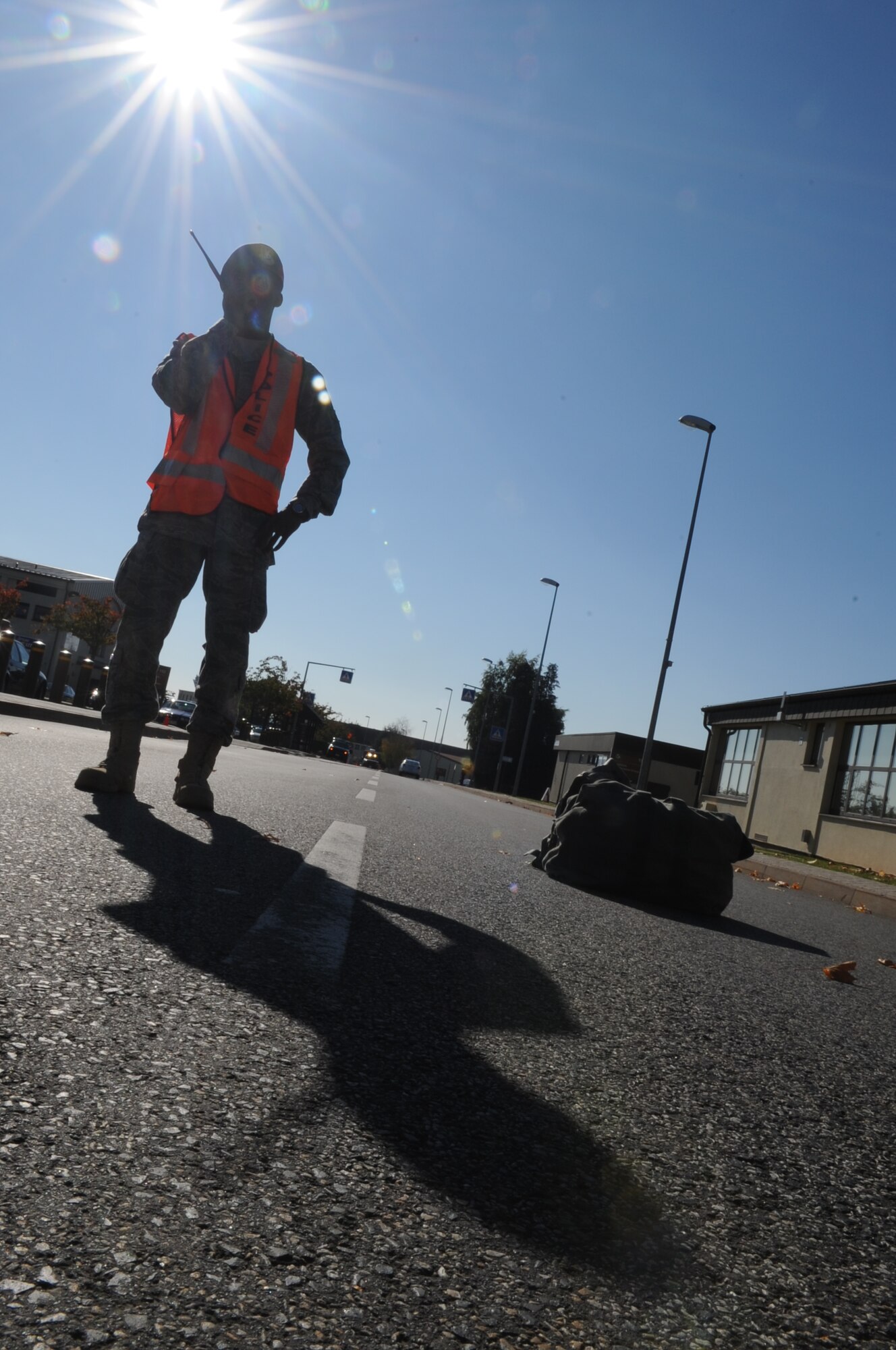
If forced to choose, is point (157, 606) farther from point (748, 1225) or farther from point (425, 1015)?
point (748, 1225)

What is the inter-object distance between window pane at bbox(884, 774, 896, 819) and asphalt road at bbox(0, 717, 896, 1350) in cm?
1973

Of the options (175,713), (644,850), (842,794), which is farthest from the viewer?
(175,713)

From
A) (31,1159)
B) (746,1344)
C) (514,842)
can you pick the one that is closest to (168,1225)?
(31,1159)

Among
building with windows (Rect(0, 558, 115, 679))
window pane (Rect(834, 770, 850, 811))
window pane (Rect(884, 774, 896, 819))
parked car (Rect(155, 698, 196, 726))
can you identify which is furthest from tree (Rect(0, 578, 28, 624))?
window pane (Rect(884, 774, 896, 819))

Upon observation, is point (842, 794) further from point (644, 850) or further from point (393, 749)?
point (393, 749)

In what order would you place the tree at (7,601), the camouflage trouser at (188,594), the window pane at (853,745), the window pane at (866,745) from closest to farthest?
the camouflage trouser at (188,594) < the window pane at (866,745) < the window pane at (853,745) < the tree at (7,601)

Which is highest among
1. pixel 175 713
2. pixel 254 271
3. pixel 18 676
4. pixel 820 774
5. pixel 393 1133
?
pixel 254 271

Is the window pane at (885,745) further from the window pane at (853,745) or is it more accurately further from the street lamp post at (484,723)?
the street lamp post at (484,723)

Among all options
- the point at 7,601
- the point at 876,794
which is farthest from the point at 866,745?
the point at 7,601

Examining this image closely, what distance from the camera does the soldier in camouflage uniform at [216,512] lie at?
4.75m

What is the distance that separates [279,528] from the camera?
4.94 meters

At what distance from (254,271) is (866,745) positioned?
2170cm

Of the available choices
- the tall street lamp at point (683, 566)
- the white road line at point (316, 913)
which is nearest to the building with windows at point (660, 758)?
the tall street lamp at point (683, 566)

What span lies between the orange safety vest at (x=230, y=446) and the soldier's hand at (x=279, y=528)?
0.09m
